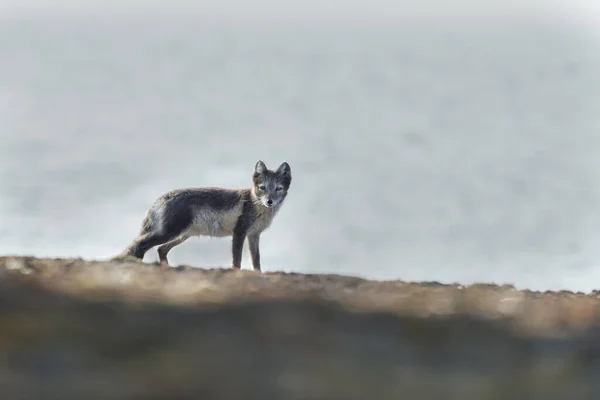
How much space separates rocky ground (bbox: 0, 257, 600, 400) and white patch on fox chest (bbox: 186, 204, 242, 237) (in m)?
7.43

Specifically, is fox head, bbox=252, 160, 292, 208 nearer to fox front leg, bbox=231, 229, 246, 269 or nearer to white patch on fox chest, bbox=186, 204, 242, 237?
white patch on fox chest, bbox=186, 204, 242, 237

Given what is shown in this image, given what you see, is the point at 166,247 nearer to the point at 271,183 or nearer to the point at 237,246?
the point at 237,246

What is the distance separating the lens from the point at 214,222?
19234mm

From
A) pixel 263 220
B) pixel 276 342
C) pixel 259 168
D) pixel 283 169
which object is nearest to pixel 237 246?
pixel 263 220

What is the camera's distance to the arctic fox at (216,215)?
19.0 metres

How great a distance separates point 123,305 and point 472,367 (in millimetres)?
2574

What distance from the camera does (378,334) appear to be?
9.97 metres

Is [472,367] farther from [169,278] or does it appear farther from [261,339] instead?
[169,278]

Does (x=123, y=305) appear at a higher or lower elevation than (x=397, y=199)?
lower

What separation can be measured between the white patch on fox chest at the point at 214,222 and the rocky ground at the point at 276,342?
7.43 metres

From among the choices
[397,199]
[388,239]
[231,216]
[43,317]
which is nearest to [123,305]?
[43,317]

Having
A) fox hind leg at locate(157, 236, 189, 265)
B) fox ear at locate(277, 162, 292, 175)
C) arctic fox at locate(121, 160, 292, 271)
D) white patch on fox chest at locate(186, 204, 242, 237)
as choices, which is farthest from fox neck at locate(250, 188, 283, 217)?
fox hind leg at locate(157, 236, 189, 265)

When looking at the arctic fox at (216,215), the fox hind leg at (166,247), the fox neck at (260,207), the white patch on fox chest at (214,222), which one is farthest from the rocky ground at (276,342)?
the fox neck at (260,207)

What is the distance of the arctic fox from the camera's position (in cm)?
1895
